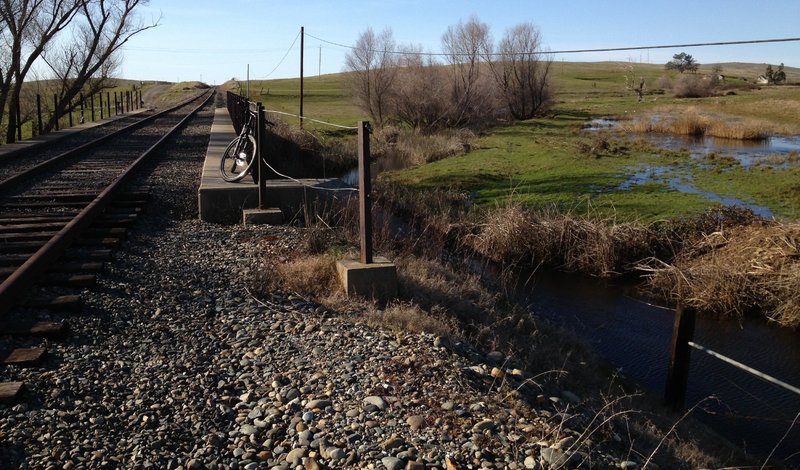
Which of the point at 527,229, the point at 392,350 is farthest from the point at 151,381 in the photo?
the point at 527,229

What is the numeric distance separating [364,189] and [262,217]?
3924 millimetres

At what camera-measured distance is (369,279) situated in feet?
25.9

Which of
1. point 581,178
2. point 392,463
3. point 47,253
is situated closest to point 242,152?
point 47,253

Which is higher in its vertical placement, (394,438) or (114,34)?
(114,34)

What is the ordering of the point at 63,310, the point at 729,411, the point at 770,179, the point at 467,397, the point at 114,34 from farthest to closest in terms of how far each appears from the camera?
the point at 114,34
the point at 770,179
the point at 729,411
the point at 63,310
the point at 467,397

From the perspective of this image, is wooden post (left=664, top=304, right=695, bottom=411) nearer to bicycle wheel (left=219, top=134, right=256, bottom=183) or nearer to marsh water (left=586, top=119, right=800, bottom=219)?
bicycle wheel (left=219, top=134, right=256, bottom=183)

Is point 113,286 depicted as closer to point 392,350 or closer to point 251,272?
point 251,272

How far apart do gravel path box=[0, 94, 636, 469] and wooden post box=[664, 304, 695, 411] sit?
7.52 feet

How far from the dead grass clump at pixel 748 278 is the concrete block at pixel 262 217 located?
6819mm

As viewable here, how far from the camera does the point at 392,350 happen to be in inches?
243

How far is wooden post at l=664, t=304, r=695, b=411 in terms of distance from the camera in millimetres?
7895

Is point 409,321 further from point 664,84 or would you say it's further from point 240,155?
point 664,84

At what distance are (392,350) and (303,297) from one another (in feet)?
5.80

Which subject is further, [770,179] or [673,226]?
[770,179]
